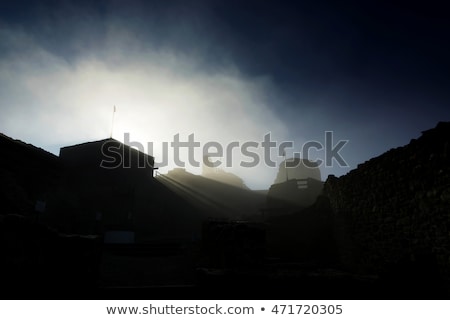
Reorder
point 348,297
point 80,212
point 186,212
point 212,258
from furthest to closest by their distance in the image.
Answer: point 186,212, point 80,212, point 212,258, point 348,297

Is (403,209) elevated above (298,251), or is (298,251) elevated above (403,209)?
(403,209)

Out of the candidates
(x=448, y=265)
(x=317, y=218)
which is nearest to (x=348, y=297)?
(x=448, y=265)

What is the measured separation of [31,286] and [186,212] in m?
29.1

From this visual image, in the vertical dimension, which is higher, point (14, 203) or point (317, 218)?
point (14, 203)

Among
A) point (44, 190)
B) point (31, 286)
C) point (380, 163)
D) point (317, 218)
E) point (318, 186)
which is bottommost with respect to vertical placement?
point (31, 286)

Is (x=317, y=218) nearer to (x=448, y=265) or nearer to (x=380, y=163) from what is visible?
(x=380, y=163)

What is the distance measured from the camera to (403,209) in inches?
243

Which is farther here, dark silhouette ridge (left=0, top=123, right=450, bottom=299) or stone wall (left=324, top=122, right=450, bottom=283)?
stone wall (left=324, top=122, right=450, bottom=283)

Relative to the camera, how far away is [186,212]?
32281 mm

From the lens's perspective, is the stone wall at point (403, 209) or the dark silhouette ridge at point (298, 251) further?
the stone wall at point (403, 209)

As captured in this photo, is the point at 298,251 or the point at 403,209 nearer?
the point at 403,209

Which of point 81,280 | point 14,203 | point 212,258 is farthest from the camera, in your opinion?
point 14,203

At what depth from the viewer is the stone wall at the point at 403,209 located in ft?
16.8

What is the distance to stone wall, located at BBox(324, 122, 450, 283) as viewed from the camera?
511 centimetres
